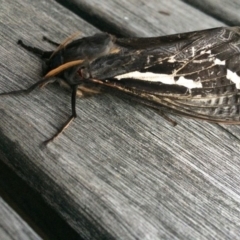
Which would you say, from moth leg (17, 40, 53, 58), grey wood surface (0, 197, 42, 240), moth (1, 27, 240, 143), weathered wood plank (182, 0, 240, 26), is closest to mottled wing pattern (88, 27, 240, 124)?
moth (1, 27, 240, 143)

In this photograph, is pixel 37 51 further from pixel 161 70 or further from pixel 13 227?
pixel 13 227


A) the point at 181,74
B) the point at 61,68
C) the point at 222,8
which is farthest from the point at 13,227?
the point at 222,8

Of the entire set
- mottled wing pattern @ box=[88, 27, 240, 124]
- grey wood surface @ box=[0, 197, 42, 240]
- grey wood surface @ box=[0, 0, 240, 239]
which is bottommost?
grey wood surface @ box=[0, 197, 42, 240]

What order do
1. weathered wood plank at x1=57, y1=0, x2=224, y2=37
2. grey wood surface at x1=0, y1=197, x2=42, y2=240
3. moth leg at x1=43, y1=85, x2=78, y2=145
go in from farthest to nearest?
weathered wood plank at x1=57, y1=0, x2=224, y2=37
moth leg at x1=43, y1=85, x2=78, y2=145
grey wood surface at x1=0, y1=197, x2=42, y2=240

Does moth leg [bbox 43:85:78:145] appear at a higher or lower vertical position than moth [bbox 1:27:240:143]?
lower

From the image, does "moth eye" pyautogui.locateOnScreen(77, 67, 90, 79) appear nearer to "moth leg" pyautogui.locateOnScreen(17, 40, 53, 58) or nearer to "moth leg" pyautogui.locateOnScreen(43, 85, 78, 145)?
"moth leg" pyautogui.locateOnScreen(43, 85, 78, 145)

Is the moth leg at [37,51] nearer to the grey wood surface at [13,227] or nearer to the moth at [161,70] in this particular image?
the moth at [161,70]

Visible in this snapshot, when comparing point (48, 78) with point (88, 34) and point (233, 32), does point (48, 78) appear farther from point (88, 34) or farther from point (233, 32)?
point (233, 32)
